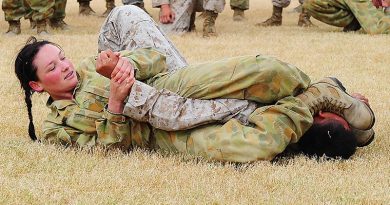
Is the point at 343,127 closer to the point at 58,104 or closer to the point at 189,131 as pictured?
the point at 189,131

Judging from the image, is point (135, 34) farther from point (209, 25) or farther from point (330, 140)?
point (209, 25)

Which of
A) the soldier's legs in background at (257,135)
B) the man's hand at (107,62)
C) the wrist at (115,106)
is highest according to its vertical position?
the man's hand at (107,62)

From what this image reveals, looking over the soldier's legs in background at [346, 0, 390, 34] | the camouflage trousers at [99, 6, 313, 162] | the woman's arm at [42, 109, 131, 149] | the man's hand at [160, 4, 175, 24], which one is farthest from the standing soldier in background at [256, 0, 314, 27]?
the woman's arm at [42, 109, 131, 149]

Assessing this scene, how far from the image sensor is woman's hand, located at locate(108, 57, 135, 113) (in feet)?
9.29

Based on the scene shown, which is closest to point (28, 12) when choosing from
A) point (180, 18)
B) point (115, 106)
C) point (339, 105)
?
point (180, 18)

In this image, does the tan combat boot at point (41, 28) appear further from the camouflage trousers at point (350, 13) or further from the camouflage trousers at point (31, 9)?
the camouflage trousers at point (350, 13)

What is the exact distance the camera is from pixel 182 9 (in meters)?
7.66

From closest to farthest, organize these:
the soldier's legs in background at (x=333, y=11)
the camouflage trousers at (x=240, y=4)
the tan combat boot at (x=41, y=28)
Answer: the tan combat boot at (x=41, y=28) → the soldier's legs in background at (x=333, y=11) → the camouflage trousers at (x=240, y=4)

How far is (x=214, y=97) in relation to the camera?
2963 mm

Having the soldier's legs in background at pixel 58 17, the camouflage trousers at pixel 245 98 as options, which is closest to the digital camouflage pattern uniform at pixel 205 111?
the camouflage trousers at pixel 245 98

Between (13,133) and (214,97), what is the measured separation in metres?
1.01

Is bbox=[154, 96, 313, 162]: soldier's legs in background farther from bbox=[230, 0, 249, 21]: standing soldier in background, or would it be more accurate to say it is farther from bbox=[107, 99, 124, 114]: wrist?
bbox=[230, 0, 249, 21]: standing soldier in background

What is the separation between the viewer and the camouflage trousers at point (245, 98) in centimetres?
280

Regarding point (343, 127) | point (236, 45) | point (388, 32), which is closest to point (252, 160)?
point (343, 127)
